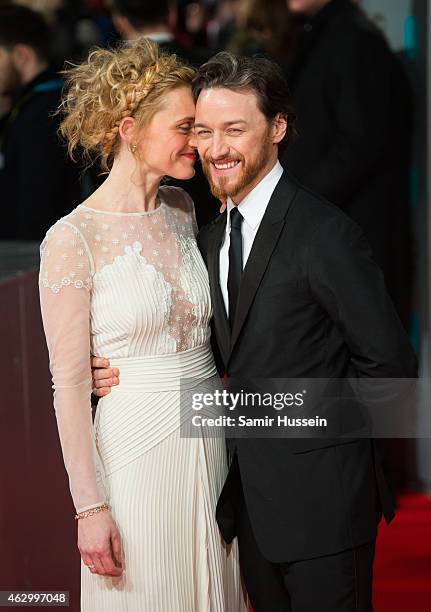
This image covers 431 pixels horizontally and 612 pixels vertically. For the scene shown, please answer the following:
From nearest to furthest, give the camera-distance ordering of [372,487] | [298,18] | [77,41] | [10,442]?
[372,487] → [10,442] → [298,18] → [77,41]

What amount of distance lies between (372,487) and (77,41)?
14.2 feet

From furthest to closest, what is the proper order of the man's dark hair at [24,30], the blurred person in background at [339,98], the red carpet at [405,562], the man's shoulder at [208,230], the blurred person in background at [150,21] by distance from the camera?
1. the man's dark hair at [24,30]
2. the blurred person in background at [339,98]
3. the blurred person in background at [150,21]
4. the red carpet at [405,562]
5. the man's shoulder at [208,230]

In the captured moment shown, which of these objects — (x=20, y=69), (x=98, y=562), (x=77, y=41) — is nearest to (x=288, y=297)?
(x=98, y=562)

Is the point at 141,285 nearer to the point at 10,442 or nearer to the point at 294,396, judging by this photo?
the point at 294,396

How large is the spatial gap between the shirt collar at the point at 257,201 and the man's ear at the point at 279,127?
0.08 metres

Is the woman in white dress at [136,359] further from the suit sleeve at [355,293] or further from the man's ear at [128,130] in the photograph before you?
the suit sleeve at [355,293]

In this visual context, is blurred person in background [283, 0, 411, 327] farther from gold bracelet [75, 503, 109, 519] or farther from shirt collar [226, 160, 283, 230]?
gold bracelet [75, 503, 109, 519]

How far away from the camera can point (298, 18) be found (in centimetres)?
394

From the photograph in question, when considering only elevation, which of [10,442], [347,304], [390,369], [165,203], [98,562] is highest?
[165,203]

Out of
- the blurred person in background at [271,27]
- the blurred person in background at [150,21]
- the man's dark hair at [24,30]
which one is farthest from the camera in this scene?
the blurred person in background at [271,27]

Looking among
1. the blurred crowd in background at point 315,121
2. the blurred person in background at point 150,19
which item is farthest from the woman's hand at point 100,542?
the blurred person in background at point 150,19

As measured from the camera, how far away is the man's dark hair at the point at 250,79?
6.67ft

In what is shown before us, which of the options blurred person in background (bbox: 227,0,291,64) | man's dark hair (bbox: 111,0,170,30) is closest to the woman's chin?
man's dark hair (bbox: 111,0,170,30)

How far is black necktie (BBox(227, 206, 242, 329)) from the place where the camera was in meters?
2.09
